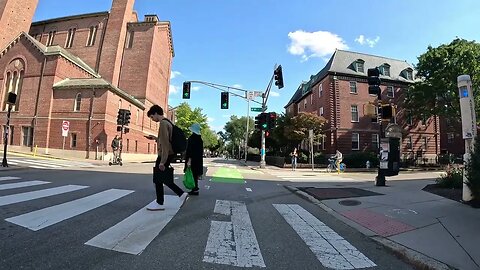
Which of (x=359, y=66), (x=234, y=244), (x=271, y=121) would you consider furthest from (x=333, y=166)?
(x=234, y=244)

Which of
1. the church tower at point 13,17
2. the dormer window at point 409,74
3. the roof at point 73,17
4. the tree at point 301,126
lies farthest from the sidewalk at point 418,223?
the roof at point 73,17

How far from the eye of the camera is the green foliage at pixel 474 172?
6992mm

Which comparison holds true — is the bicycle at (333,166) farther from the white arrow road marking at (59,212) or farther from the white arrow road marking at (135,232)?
the white arrow road marking at (135,232)

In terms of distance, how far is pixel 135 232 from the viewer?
449 cm

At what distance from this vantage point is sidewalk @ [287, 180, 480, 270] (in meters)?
4.18

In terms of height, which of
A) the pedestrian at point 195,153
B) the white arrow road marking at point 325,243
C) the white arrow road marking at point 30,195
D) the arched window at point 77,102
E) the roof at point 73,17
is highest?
the roof at point 73,17

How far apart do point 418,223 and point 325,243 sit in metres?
2.34

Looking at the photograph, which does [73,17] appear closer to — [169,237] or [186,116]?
[186,116]

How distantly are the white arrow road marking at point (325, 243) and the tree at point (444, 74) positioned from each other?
30195 millimetres

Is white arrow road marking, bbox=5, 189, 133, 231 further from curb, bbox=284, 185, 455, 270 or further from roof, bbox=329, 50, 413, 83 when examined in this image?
roof, bbox=329, 50, 413, 83

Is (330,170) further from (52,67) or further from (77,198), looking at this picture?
(52,67)

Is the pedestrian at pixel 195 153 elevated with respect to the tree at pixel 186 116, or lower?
lower

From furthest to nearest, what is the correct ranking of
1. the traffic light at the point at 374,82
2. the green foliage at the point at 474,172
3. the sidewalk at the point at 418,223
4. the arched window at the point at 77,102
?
the arched window at the point at 77,102 < the traffic light at the point at 374,82 < the green foliage at the point at 474,172 < the sidewalk at the point at 418,223

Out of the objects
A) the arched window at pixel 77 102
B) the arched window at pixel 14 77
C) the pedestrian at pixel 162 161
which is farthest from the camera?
the arched window at pixel 14 77
